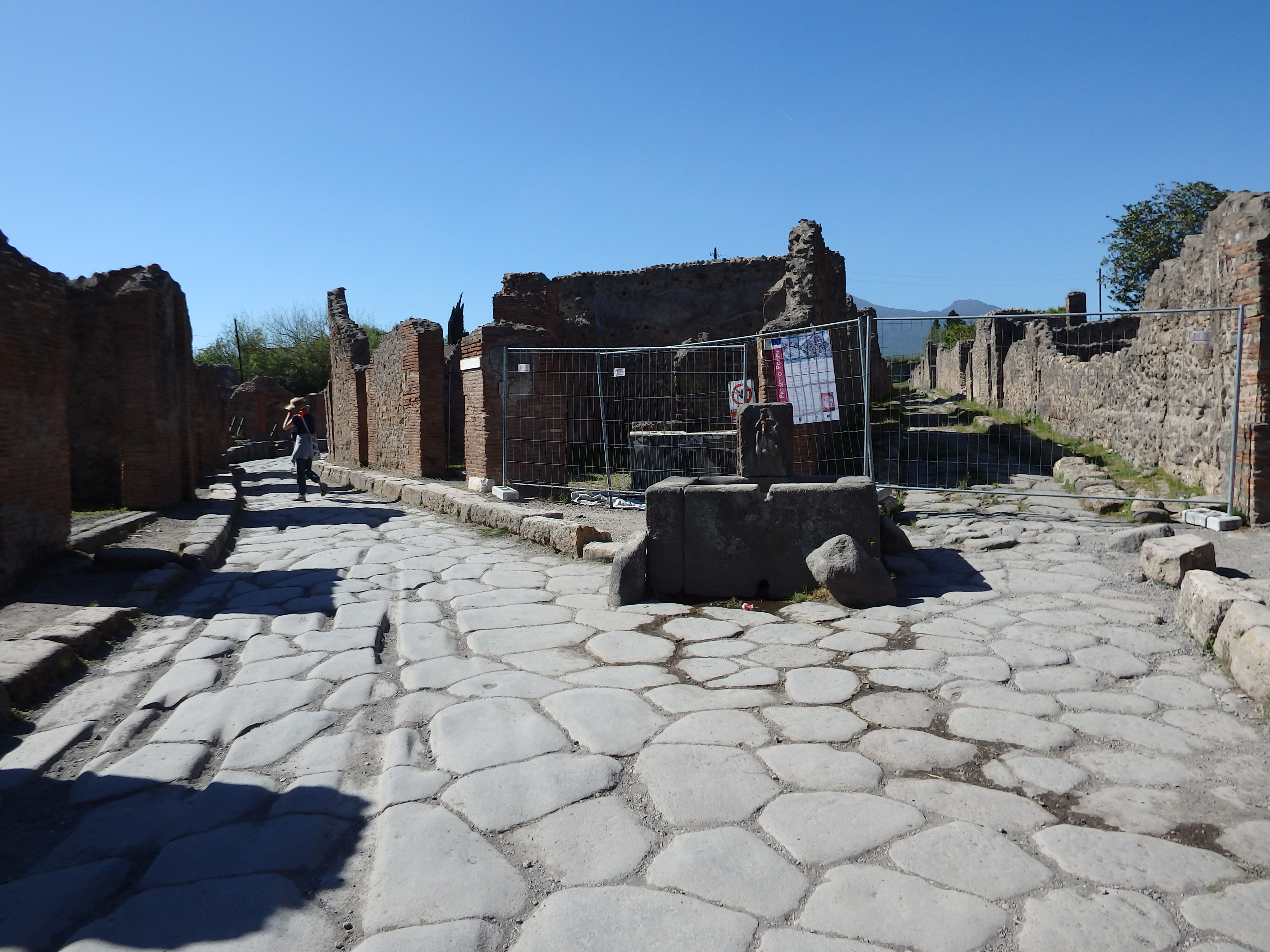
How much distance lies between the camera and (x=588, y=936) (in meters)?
1.99

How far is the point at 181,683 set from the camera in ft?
13.4

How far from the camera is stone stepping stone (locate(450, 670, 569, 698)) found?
3717mm

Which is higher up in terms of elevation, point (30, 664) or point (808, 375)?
point (808, 375)

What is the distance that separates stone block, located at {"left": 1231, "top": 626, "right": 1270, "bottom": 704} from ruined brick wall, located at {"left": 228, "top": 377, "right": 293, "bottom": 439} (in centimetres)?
3128

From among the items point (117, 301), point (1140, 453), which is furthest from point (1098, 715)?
point (117, 301)

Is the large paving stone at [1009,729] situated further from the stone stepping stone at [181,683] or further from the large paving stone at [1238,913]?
the stone stepping stone at [181,683]

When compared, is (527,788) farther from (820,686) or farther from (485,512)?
(485,512)

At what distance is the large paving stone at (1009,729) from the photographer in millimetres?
3021

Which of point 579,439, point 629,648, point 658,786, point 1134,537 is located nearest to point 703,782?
point 658,786

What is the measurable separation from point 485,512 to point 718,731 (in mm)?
5960

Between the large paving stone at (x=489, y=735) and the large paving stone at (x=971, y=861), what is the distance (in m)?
1.31

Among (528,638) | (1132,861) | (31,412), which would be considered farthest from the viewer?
(31,412)

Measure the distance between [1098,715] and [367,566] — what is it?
5467 millimetres

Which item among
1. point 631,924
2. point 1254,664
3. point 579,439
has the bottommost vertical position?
point 631,924
